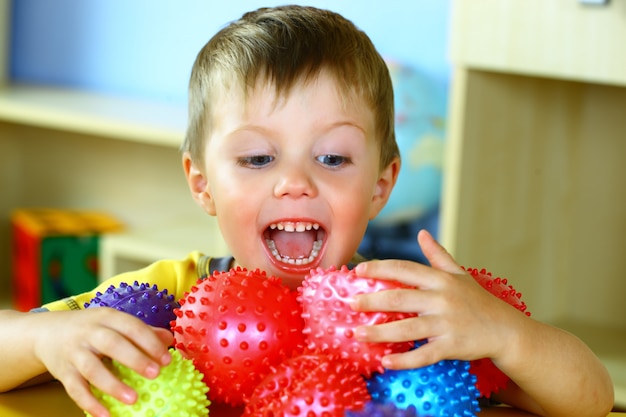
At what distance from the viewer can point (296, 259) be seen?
1.09m

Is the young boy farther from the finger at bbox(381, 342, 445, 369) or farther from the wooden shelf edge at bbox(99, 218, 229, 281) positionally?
the wooden shelf edge at bbox(99, 218, 229, 281)

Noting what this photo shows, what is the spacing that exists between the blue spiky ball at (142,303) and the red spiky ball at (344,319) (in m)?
0.17

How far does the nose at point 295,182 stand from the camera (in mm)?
1020

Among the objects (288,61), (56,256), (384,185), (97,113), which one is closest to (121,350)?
(288,61)

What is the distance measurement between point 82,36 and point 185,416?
2.33 meters

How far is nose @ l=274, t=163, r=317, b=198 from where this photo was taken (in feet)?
3.34

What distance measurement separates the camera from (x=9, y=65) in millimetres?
3043

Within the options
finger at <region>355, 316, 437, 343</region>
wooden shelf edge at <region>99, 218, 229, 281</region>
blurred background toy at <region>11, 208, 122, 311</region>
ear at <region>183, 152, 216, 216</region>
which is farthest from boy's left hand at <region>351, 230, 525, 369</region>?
blurred background toy at <region>11, 208, 122, 311</region>

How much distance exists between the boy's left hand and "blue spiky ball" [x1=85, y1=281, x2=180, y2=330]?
21cm

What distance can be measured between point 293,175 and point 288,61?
0.44 ft

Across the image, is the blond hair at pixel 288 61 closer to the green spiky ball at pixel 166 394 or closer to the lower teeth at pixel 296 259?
the lower teeth at pixel 296 259

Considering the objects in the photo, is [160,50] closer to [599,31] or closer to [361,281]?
[599,31]

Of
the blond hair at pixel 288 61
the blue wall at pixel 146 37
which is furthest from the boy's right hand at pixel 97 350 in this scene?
the blue wall at pixel 146 37

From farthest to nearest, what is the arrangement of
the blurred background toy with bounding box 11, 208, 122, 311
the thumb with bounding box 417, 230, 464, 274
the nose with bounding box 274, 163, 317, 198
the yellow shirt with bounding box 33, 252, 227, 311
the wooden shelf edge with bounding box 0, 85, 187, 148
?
1. the blurred background toy with bounding box 11, 208, 122, 311
2. the wooden shelf edge with bounding box 0, 85, 187, 148
3. the yellow shirt with bounding box 33, 252, 227, 311
4. the nose with bounding box 274, 163, 317, 198
5. the thumb with bounding box 417, 230, 464, 274
